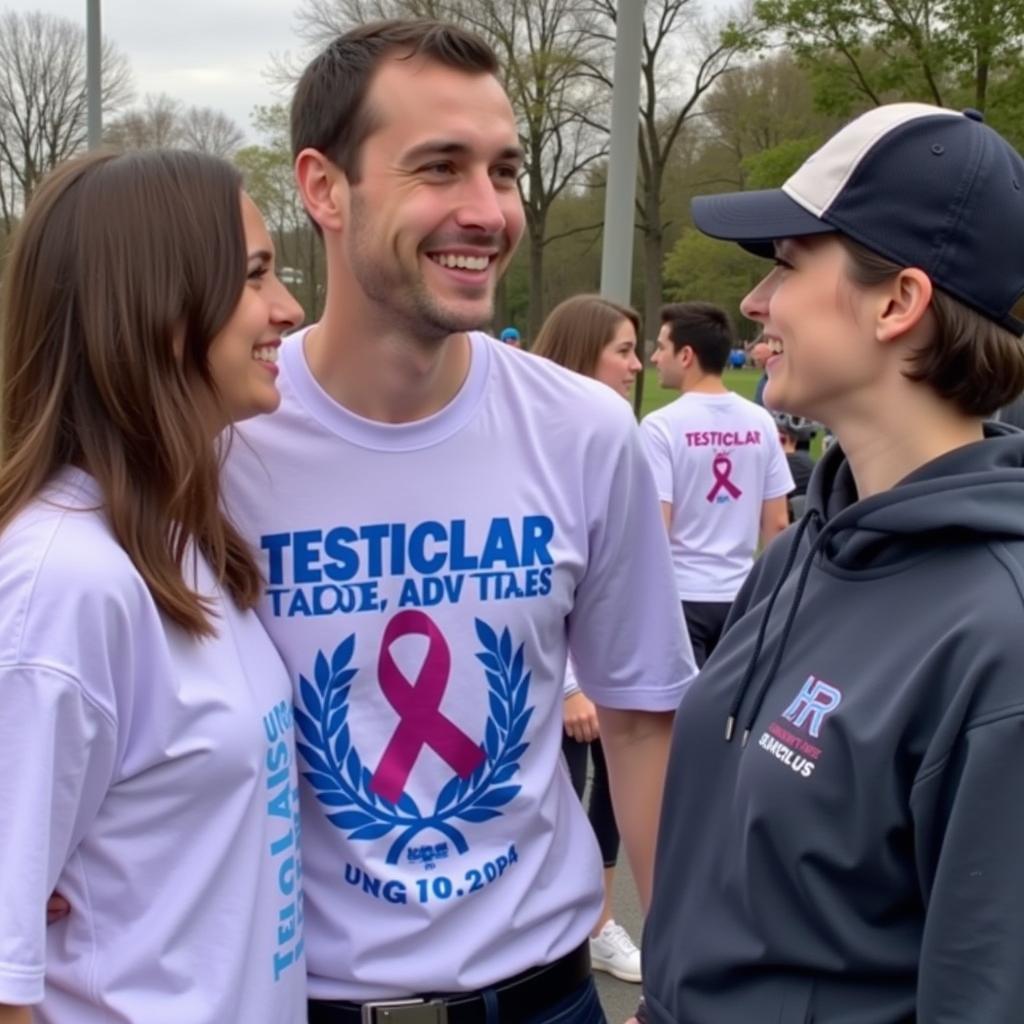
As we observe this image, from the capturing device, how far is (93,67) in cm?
1273

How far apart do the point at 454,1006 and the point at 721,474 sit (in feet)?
12.4

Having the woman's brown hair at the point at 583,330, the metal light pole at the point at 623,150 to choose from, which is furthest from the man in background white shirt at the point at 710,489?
the metal light pole at the point at 623,150

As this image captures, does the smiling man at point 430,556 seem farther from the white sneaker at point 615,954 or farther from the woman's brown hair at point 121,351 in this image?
the white sneaker at point 615,954

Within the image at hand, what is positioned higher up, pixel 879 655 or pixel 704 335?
pixel 704 335

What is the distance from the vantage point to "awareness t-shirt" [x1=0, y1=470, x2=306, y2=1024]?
4.49ft

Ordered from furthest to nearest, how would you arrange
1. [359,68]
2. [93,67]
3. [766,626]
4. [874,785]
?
[93,67]
[359,68]
[766,626]
[874,785]

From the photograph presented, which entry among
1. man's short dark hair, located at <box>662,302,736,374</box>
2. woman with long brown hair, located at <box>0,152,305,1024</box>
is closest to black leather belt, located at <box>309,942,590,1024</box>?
woman with long brown hair, located at <box>0,152,305,1024</box>

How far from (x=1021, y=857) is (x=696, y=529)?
13.5 feet

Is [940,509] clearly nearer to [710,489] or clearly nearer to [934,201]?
[934,201]

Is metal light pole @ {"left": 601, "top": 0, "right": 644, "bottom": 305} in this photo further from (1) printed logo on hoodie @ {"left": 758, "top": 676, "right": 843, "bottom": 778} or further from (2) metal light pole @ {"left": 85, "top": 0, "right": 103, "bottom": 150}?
(2) metal light pole @ {"left": 85, "top": 0, "right": 103, "bottom": 150}

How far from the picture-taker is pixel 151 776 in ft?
4.90

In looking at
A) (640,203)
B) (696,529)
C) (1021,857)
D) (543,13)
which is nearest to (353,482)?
(1021,857)

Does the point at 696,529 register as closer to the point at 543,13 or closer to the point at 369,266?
the point at 369,266

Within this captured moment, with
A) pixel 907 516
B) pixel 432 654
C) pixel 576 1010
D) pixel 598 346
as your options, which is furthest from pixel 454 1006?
pixel 598 346
